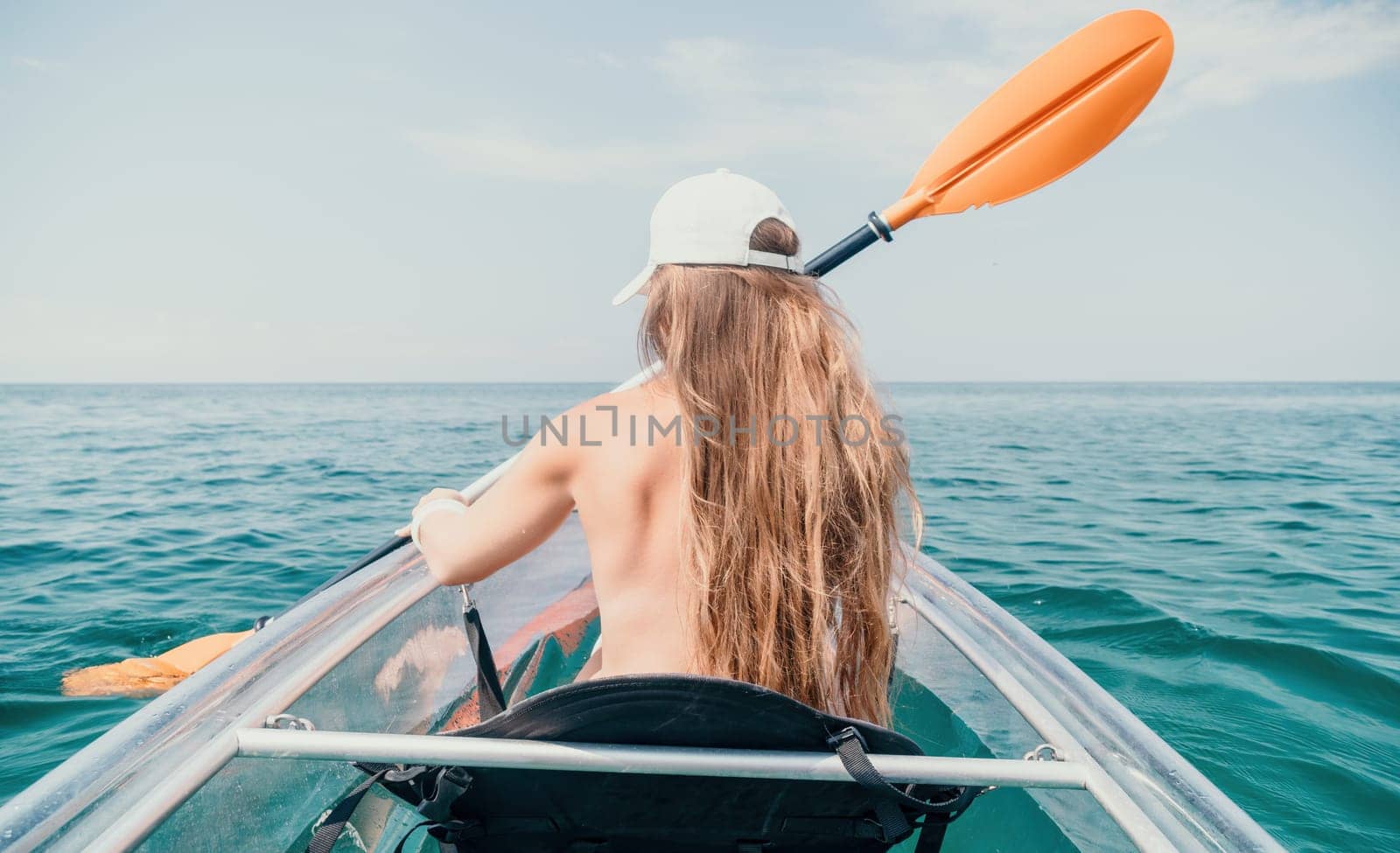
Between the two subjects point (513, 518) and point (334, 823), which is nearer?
point (334, 823)

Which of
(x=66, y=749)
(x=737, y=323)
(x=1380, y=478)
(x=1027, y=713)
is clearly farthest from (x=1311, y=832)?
(x=1380, y=478)

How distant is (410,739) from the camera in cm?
111

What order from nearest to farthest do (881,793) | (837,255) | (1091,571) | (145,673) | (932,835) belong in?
(881,793), (932,835), (837,255), (145,673), (1091,571)

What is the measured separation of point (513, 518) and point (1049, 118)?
2229 millimetres

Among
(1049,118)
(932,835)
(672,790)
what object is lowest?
(932,835)

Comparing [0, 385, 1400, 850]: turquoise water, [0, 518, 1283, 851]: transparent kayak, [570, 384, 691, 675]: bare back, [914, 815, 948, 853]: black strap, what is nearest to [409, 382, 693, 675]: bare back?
[570, 384, 691, 675]: bare back

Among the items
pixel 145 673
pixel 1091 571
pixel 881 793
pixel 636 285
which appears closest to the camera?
pixel 881 793

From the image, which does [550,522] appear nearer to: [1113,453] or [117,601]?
[117,601]

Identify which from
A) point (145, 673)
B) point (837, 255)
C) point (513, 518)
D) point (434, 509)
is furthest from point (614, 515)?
point (145, 673)

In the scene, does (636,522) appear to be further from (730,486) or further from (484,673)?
(484,673)

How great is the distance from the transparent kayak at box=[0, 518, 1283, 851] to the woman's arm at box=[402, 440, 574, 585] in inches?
12.4

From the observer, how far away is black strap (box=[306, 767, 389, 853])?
1.10 meters

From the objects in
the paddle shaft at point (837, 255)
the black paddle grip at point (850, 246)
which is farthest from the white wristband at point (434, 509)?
the black paddle grip at point (850, 246)

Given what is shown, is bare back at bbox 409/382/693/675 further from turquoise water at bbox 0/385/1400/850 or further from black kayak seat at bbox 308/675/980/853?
turquoise water at bbox 0/385/1400/850
